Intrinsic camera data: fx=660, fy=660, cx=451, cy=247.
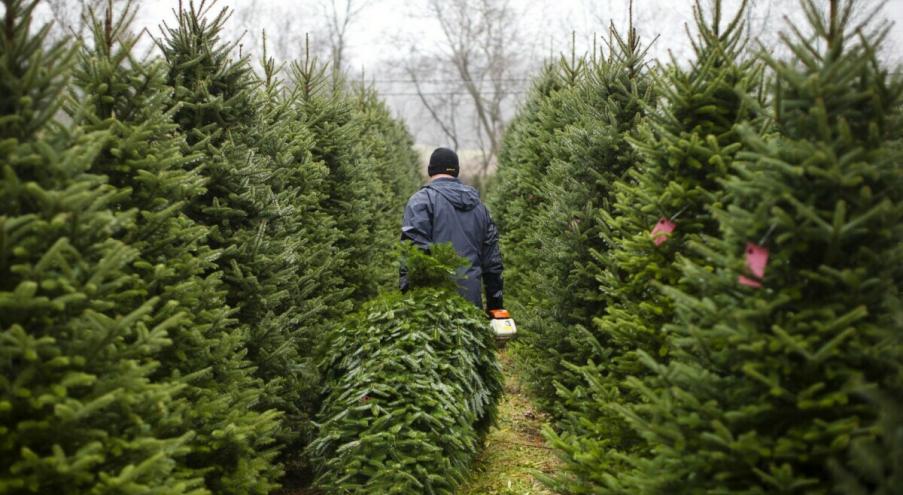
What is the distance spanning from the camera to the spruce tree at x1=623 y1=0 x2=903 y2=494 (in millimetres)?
2490

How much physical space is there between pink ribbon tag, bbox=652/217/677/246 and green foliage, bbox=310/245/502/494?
1717mm

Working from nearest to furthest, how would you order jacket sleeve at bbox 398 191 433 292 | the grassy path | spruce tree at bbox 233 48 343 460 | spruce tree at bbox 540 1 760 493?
1. spruce tree at bbox 540 1 760 493
2. spruce tree at bbox 233 48 343 460
3. the grassy path
4. jacket sleeve at bbox 398 191 433 292

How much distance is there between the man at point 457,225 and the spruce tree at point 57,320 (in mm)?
3527

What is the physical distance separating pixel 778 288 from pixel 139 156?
323 centimetres

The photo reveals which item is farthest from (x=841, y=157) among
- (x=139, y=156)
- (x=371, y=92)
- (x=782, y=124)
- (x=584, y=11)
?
(x=584, y=11)

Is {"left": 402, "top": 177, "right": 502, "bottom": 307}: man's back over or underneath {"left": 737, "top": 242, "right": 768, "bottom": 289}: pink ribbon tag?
over

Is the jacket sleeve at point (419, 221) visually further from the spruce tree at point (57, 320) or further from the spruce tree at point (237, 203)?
the spruce tree at point (57, 320)

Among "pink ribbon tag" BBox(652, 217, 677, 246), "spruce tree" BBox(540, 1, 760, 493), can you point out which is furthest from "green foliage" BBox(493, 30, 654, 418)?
"pink ribbon tag" BBox(652, 217, 677, 246)

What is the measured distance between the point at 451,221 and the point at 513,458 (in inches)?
89.3

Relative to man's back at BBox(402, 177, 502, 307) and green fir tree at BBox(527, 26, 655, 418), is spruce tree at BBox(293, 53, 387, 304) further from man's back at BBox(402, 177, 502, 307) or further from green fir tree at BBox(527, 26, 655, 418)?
green fir tree at BBox(527, 26, 655, 418)

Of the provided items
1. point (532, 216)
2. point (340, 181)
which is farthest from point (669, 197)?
point (532, 216)

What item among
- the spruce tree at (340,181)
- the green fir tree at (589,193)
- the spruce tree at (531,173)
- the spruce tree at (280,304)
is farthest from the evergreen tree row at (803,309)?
the spruce tree at (531,173)

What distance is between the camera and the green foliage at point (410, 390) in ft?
13.6

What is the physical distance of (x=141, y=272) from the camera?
3.51 meters
